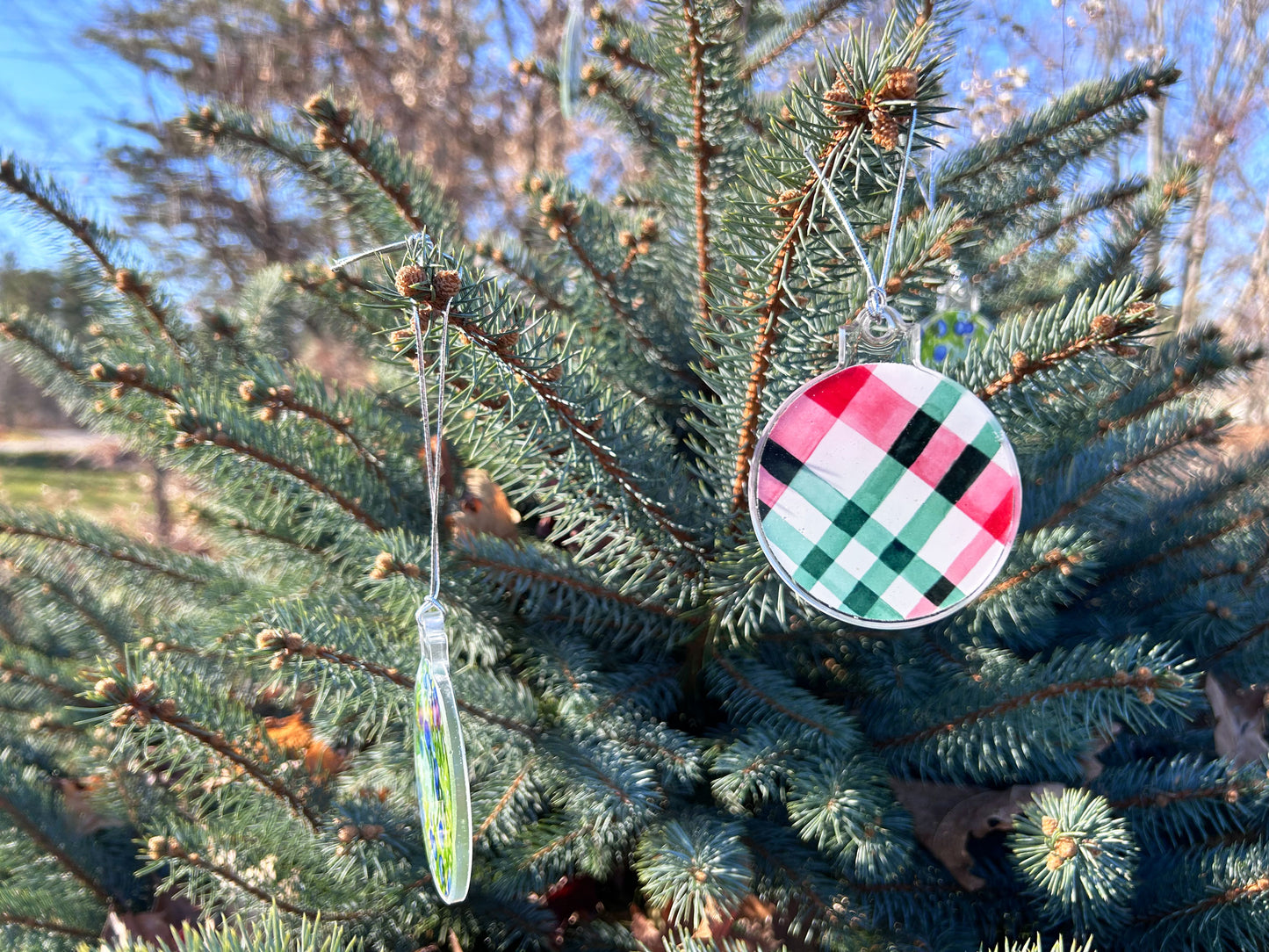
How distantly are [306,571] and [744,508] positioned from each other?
67 cm

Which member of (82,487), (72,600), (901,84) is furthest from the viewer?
(82,487)

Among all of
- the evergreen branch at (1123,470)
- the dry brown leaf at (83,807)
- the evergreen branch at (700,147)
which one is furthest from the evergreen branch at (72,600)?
the evergreen branch at (1123,470)

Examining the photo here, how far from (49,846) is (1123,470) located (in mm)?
1363

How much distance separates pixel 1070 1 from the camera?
1.58 meters

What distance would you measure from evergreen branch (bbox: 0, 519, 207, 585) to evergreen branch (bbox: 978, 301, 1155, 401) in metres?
1.13

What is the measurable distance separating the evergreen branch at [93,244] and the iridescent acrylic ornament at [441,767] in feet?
2.30

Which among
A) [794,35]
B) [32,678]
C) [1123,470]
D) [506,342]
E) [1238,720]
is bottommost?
[32,678]

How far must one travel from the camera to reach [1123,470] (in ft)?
3.26

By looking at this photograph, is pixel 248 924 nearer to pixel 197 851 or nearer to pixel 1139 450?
pixel 197 851

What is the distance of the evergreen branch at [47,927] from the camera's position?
2.70ft

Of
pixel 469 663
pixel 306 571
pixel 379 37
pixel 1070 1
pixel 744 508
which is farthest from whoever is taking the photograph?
pixel 379 37

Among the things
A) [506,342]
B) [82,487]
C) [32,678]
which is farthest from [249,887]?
[82,487]

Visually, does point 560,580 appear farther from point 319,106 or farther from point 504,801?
point 319,106

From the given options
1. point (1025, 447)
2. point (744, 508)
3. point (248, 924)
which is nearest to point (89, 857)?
point (248, 924)
